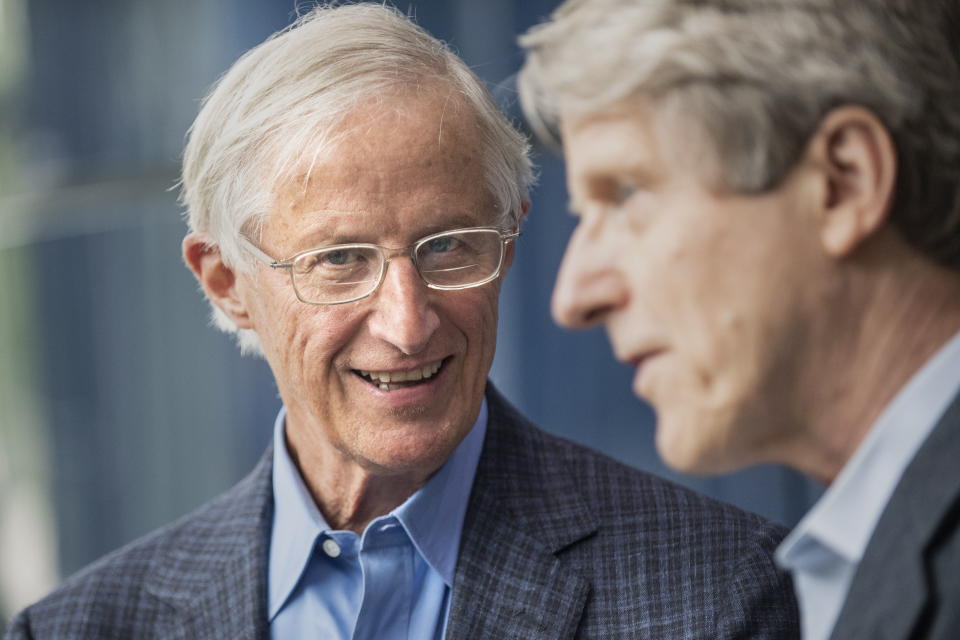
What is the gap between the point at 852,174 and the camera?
112 centimetres

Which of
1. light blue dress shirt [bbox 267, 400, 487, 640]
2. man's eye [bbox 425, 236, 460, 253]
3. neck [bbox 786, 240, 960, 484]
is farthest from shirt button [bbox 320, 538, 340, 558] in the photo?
neck [bbox 786, 240, 960, 484]

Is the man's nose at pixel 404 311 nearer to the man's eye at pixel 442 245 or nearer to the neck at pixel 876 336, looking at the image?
the man's eye at pixel 442 245

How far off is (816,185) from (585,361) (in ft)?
10.2

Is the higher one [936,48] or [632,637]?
[936,48]

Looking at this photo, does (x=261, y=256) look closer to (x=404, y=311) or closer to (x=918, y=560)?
(x=404, y=311)

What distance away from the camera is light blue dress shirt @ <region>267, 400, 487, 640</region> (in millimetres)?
2139

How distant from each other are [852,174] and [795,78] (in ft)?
0.35

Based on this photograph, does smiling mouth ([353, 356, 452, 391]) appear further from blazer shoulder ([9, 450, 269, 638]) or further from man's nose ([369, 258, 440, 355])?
blazer shoulder ([9, 450, 269, 638])

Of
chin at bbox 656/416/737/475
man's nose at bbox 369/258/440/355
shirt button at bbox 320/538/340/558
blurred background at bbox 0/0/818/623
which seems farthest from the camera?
blurred background at bbox 0/0/818/623

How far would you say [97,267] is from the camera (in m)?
5.37

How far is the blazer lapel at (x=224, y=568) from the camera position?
2232mm

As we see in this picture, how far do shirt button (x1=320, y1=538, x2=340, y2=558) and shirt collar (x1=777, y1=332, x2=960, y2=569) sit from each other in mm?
1214

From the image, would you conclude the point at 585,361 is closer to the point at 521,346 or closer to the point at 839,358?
the point at 521,346

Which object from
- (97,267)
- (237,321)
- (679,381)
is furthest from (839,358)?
(97,267)
